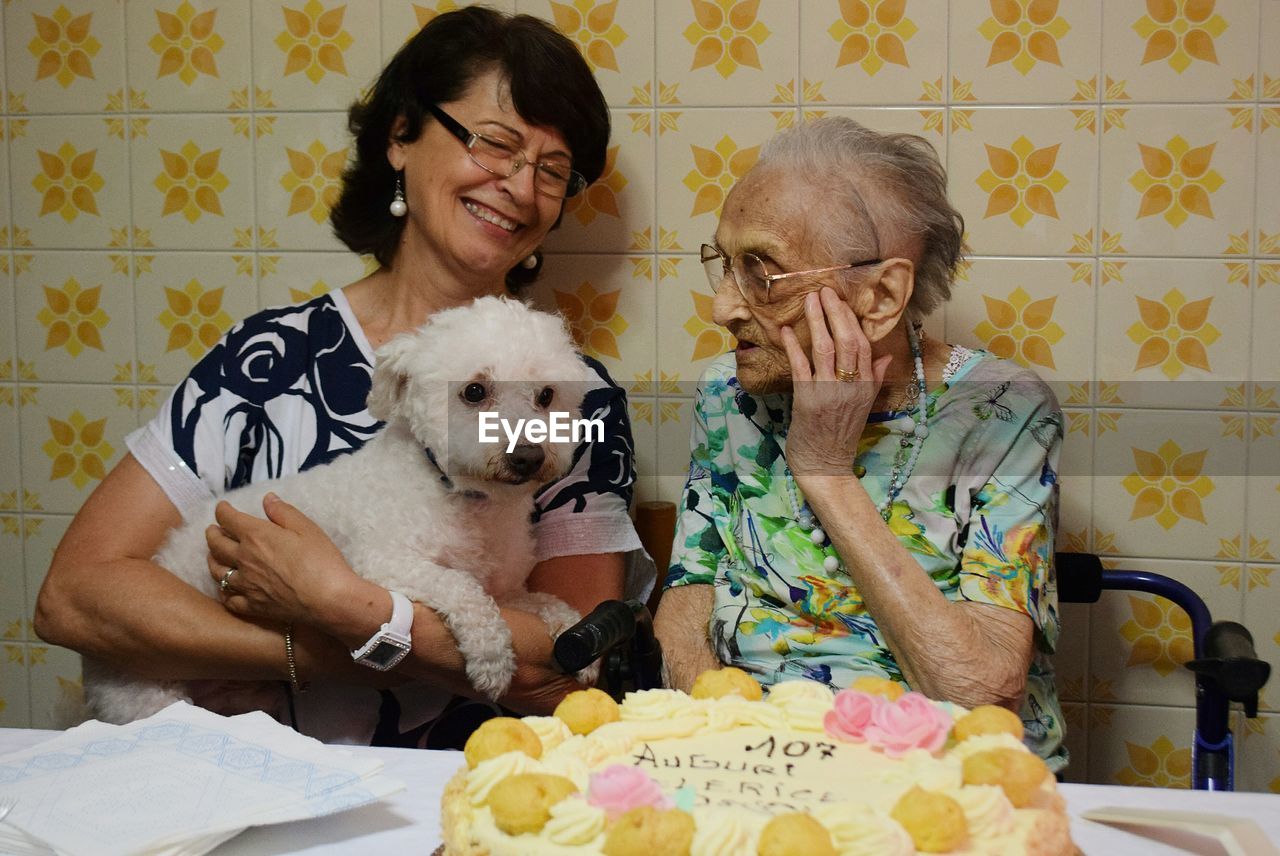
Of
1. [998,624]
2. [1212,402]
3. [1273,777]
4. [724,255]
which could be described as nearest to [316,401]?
Answer: [724,255]

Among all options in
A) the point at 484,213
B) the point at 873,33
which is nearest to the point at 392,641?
the point at 484,213

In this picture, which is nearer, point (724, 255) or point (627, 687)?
point (627, 687)

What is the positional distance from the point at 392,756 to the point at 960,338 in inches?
53.1

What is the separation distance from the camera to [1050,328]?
205 centimetres

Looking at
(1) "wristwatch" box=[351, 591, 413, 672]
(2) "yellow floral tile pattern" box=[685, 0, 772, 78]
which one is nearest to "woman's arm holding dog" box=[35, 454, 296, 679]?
(1) "wristwatch" box=[351, 591, 413, 672]

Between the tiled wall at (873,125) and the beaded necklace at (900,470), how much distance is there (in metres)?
0.52

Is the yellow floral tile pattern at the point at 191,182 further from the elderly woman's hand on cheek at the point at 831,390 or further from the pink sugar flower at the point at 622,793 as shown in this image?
the pink sugar flower at the point at 622,793

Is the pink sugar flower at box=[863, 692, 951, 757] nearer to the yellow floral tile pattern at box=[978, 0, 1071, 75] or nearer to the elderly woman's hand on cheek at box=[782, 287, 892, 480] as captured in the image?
the elderly woman's hand on cheek at box=[782, 287, 892, 480]

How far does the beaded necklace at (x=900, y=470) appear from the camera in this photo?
1.57 meters

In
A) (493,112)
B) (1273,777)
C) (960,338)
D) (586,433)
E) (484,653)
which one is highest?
(493,112)

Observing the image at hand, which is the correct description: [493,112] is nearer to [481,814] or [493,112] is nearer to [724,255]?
[724,255]

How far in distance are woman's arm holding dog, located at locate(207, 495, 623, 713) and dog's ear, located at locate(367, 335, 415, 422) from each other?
7.4 inches

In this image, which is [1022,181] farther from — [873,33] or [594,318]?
[594,318]

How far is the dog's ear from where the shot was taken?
157cm
